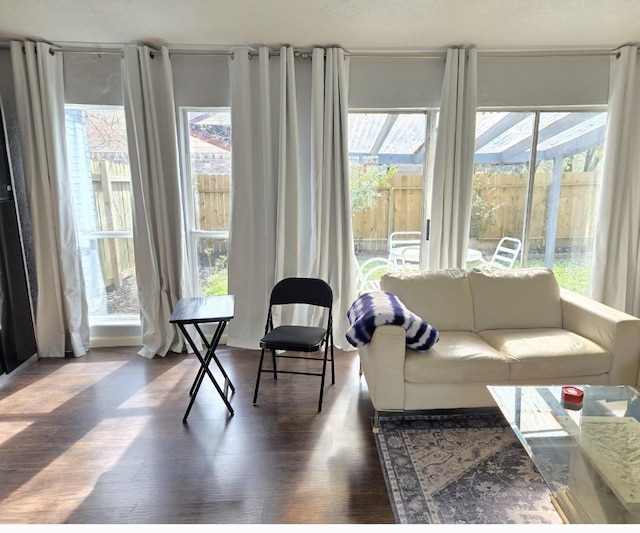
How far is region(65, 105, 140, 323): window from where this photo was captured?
332 centimetres

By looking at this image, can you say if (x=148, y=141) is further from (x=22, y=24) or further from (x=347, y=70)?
(x=347, y=70)

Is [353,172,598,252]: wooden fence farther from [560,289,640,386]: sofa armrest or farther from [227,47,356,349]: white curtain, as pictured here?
[560,289,640,386]: sofa armrest

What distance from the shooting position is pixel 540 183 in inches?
136

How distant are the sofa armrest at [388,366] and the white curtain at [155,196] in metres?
1.89

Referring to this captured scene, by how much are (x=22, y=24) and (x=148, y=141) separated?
1036 mm

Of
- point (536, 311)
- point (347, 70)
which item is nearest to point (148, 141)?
point (347, 70)

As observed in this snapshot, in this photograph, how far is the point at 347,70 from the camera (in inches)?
123

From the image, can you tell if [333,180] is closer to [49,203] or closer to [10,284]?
[49,203]

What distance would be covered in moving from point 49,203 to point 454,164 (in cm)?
334

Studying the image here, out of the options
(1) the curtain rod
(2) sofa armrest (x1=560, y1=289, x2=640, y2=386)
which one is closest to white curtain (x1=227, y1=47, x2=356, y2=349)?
(1) the curtain rod

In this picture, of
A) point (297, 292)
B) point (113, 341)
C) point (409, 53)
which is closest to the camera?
point (297, 292)

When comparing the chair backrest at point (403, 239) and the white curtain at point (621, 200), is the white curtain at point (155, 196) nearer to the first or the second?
the chair backrest at point (403, 239)

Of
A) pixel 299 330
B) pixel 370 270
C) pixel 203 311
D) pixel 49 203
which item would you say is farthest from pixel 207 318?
pixel 49 203

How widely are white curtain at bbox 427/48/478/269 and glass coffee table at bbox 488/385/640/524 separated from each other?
1618 millimetres
